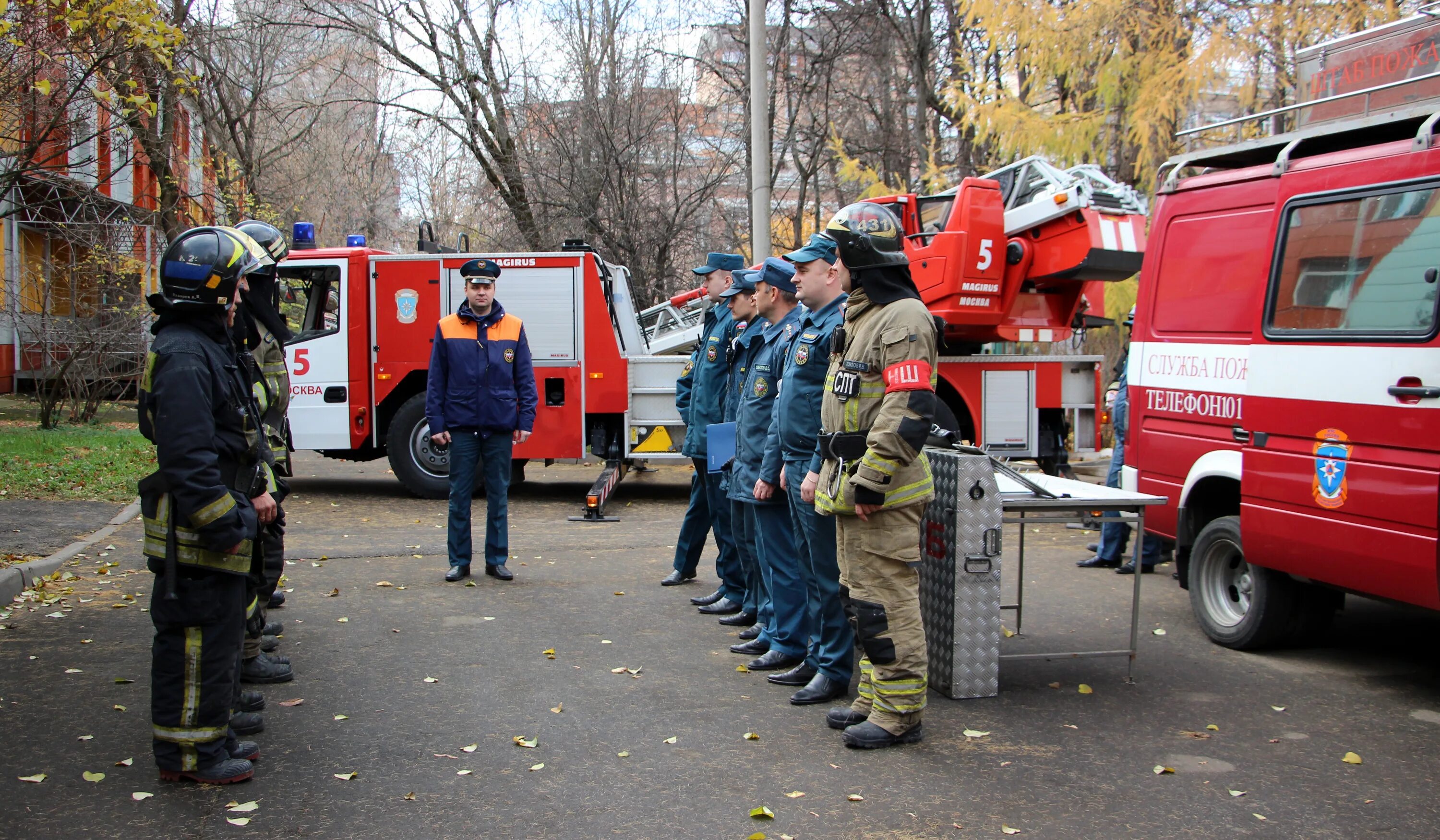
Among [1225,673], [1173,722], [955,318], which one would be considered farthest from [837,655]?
[955,318]

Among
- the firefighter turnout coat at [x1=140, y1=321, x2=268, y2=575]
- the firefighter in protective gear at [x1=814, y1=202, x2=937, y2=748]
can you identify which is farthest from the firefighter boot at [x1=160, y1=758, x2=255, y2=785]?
the firefighter in protective gear at [x1=814, y1=202, x2=937, y2=748]

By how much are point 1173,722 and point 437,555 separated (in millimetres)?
5734

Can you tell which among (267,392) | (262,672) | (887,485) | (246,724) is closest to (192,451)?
(246,724)

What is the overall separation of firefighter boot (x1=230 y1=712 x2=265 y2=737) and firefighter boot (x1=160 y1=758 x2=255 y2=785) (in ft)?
1.63

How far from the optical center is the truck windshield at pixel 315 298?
38.3 ft

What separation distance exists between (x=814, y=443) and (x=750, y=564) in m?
1.53

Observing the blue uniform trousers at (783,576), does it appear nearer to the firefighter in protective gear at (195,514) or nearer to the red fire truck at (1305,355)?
the red fire truck at (1305,355)

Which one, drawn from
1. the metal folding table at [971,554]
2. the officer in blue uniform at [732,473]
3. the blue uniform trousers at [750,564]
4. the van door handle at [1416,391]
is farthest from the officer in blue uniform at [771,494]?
the van door handle at [1416,391]

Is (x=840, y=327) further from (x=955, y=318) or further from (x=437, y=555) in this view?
(x=955, y=318)

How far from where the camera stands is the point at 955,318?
36.7 feet

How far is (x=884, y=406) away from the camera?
4352 mm

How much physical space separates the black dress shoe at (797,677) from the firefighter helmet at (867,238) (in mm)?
2002

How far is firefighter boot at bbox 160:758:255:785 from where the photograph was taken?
4.00 meters

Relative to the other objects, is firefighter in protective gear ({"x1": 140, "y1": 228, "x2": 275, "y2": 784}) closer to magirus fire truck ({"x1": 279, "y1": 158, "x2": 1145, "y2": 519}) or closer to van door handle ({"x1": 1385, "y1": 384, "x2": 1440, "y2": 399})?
van door handle ({"x1": 1385, "y1": 384, "x2": 1440, "y2": 399})
